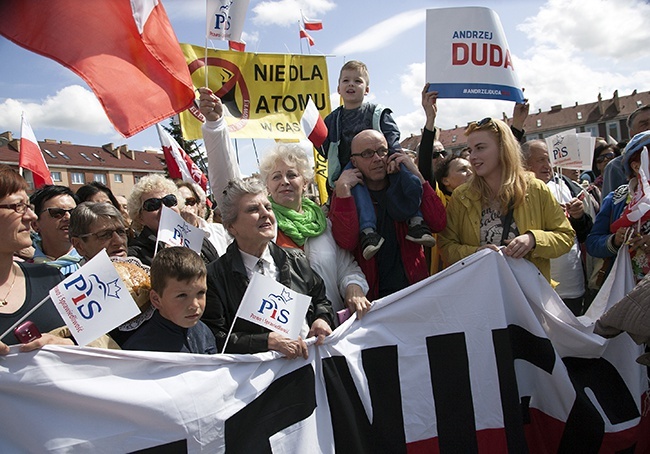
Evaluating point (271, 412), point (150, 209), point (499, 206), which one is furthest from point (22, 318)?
point (499, 206)

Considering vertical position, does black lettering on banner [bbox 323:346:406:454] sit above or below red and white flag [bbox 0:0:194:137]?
below

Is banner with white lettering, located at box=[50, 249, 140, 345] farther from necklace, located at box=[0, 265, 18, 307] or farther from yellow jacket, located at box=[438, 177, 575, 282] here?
yellow jacket, located at box=[438, 177, 575, 282]

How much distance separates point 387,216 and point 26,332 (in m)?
1.99

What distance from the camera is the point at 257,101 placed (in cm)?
711

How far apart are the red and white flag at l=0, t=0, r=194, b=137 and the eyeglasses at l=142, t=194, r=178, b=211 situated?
0.56 meters

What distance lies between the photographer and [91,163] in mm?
55844

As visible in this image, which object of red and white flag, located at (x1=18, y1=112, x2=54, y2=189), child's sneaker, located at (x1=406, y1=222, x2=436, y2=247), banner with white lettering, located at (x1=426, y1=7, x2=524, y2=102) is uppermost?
banner with white lettering, located at (x1=426, y1=7, x2=524, y2=102)

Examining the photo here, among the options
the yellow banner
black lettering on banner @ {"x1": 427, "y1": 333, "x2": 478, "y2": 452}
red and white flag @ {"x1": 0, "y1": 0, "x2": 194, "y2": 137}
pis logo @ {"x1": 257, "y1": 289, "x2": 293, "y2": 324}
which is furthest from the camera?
the yellow banner

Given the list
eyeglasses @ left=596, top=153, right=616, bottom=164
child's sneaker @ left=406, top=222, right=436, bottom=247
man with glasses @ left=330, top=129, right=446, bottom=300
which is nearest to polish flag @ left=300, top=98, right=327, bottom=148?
man with glasses @ left=330, top=129, right=446, bottom=300

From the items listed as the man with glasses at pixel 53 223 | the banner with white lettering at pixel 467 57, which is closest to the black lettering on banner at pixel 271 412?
the man with glasses at pixel 53 223

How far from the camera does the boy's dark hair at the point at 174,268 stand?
222 centimetres

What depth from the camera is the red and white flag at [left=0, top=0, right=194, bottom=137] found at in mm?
2832

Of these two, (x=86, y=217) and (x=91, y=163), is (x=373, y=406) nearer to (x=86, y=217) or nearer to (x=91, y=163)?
(x=86, y=217)

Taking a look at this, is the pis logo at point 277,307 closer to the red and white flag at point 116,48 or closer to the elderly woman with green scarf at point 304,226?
the elderly woman with green scarf at point 304,226
